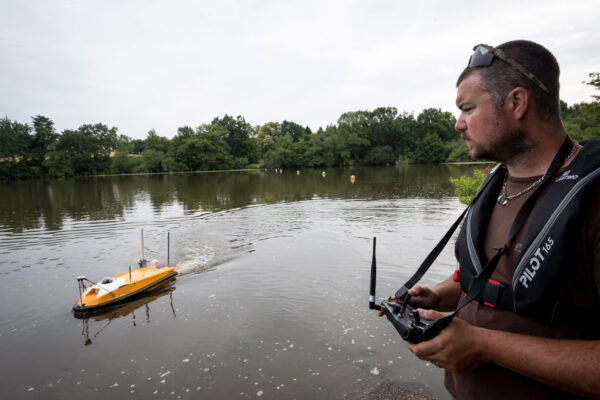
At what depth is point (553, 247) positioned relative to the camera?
4.28 feet

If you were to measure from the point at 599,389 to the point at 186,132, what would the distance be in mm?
124081

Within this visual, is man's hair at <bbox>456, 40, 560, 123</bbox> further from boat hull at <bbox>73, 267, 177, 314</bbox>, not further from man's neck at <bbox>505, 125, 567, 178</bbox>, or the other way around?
boat hull at <bbox>73, 267, 177, 314</bbox>

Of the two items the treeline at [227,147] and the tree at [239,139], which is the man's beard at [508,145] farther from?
the tree at [239,139]

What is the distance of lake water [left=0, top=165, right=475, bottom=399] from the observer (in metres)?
6.75

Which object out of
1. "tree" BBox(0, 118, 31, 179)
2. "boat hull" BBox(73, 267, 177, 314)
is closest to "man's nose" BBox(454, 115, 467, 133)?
"boat hull" BBox(73, 267, 177, 314)

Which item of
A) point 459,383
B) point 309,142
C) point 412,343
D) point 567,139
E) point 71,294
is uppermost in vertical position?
point 309,142

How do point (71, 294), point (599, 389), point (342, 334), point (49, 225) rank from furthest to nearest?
point (49, 225) → point (71, 294) → point (342, 334) → point (599, 389)

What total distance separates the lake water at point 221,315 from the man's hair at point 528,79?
239 inches

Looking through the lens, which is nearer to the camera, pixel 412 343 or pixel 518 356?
pixel 518 356

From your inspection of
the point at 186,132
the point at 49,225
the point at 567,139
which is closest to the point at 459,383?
the point at 567,139

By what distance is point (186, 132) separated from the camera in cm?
11556

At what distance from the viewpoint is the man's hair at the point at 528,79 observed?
1474 mm

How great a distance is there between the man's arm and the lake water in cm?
547

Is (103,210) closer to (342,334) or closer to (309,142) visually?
(342,334)
